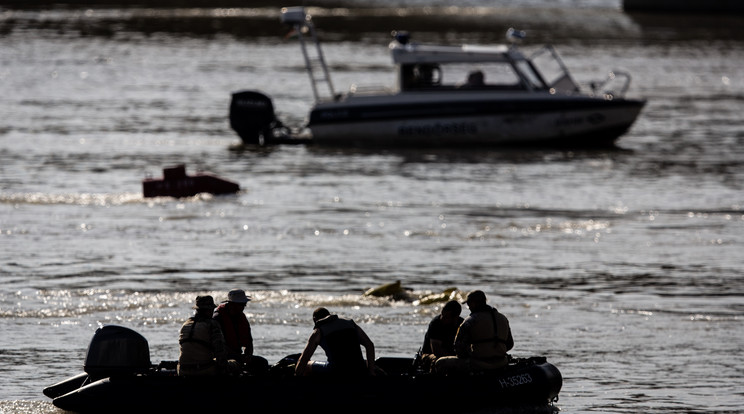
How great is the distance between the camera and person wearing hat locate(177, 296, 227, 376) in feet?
44.4

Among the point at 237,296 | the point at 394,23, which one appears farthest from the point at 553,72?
the point at 237,296

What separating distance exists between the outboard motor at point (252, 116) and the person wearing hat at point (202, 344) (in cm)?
2153

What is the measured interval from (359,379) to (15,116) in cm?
3015

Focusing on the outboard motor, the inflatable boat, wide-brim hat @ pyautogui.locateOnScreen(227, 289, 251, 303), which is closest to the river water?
the outboard motor

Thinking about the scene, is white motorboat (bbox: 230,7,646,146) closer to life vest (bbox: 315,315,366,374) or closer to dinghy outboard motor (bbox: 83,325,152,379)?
dinghy outboard motor (bbox: 83,325,152,379)

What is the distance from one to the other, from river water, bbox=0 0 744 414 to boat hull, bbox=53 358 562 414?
0.92m

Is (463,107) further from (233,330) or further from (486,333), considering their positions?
(233,330)

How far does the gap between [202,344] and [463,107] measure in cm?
2144

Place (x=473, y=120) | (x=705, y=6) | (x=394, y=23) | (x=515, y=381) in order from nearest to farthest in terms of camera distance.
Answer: (x=515, y=381), (x=473, y=120), (x=394, y=23), (x=705, y=6)

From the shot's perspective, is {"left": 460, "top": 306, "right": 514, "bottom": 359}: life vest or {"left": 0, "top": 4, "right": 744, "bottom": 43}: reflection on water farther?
{"left": 0, "top": 4, "right": 744, "bottom": 43}: reflection on water

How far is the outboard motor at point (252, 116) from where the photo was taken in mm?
34875

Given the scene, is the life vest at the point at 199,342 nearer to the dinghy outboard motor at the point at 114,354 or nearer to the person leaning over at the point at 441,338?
the dinghy outboard motor at the point at 114,354

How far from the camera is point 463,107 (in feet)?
113

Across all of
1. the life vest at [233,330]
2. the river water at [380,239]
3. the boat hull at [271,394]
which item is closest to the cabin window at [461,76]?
the river water at [380,239]
